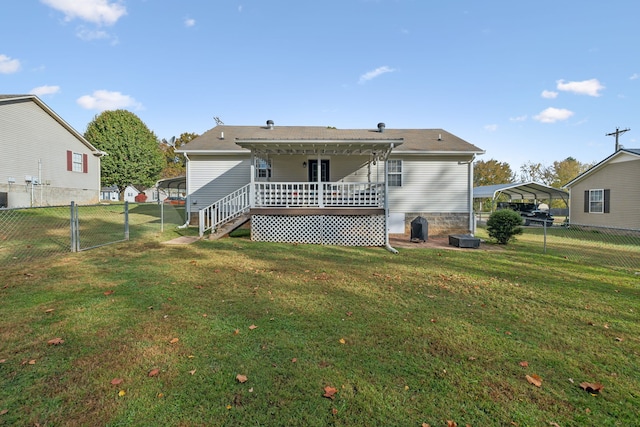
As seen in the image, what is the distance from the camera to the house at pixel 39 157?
52.9 feet

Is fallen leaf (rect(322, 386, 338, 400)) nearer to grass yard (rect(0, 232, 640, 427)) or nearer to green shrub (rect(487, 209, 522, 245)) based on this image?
grass yard (rect(0, 232, 640, 427))

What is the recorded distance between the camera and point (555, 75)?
1622cm

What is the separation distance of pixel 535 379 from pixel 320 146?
8.74m

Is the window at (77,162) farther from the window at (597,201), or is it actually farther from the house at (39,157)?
the window at (597,201)

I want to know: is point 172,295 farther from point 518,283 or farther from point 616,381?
point 518,283

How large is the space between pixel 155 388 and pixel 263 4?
602 inches

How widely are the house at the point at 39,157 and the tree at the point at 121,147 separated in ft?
41.3

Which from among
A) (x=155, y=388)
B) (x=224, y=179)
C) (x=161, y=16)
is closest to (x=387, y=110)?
(x=224, y=179)

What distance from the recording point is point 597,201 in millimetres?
15922

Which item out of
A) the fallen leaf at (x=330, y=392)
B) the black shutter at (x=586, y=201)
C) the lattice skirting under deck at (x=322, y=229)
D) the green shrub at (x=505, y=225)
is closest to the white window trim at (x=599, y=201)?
the black shutter at (x=586, y=201)

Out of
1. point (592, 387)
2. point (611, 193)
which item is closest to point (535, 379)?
point (592, 387)

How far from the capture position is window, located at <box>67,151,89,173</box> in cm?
2014

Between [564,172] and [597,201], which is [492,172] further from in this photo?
[597,201]

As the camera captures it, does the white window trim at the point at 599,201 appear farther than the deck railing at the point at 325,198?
Yes
